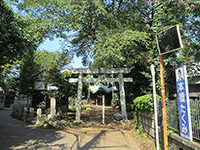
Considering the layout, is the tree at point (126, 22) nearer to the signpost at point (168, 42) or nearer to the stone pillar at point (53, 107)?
the signpost at point (168, 42)

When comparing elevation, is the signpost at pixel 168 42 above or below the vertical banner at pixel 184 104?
above

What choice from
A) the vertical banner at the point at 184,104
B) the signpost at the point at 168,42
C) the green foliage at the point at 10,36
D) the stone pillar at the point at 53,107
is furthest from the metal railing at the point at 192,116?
the stone pillar at the point at 53,107

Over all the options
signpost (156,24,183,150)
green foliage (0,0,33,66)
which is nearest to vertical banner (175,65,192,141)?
signpost (156,24,183,150)

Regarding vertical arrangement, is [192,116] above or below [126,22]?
below

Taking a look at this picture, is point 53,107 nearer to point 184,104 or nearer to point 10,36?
point 10,36

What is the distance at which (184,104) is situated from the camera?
11.9ft

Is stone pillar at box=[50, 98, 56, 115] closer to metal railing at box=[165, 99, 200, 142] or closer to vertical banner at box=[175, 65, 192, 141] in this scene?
metal railing at box=[165, 99, 200, 142]

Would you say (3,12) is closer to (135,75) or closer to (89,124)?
(89,124)

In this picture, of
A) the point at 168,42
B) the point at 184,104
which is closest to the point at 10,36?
the point at 168,42

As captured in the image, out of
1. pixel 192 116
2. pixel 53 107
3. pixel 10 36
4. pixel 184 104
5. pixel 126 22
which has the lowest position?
pixel 53 107

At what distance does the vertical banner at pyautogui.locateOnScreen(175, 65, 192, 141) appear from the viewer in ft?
11.4

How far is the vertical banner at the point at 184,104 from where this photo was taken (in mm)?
3486

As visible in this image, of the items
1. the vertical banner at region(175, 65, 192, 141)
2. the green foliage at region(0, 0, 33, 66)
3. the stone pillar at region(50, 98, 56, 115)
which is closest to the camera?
the vertical banner at region(175, 65, 192, 141)

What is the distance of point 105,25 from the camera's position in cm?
998
